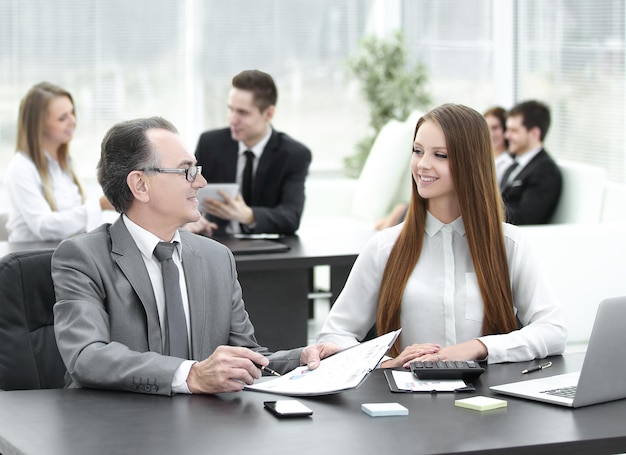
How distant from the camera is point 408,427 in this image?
1.96 metres

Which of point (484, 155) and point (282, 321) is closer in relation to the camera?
point (484, 155)

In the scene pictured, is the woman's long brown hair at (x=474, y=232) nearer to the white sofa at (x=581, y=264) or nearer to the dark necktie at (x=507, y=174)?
the white sofa at (x=581, y=264)

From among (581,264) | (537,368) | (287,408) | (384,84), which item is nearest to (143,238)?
(287,408)

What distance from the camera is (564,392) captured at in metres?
2.21

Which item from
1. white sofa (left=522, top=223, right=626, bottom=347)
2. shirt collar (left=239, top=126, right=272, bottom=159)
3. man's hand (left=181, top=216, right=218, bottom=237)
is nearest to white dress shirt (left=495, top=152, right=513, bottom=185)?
white sofa (left=522, top=223, right=626, bottom=347)

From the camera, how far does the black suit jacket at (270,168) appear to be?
4855 mm

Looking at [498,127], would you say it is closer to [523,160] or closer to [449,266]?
[523,160]

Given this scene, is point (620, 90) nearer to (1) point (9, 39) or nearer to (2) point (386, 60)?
(2) point (386, 60)

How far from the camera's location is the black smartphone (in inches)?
79.6

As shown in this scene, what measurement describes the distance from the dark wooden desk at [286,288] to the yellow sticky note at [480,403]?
76.3 inches

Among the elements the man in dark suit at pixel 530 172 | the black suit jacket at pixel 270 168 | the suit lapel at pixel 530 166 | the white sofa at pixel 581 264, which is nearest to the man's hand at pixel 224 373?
the black suit jacket at pixel 270 168

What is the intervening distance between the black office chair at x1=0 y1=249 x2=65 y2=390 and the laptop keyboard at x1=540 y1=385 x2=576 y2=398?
1.20m

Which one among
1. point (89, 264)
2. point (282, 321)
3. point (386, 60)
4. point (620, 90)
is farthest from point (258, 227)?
point (386, 60)

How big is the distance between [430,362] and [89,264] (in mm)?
826
